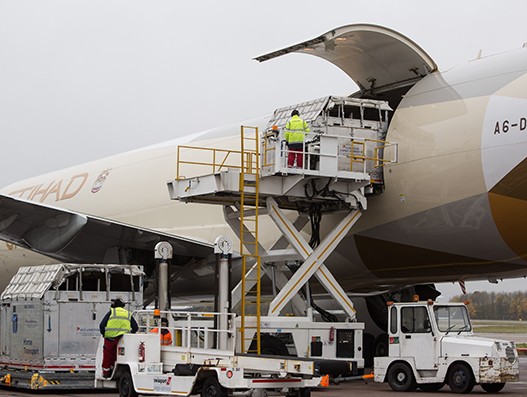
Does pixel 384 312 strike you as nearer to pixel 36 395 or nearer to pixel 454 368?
pixel 454 368

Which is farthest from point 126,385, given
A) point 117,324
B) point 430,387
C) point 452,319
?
point 452,319

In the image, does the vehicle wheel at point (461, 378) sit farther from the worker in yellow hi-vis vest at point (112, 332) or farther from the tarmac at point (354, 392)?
the worker in yellow hi-vis vest at point (112, 332)

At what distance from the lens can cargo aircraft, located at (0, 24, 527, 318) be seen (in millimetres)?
15391

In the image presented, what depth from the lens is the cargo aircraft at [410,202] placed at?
50.5 feet

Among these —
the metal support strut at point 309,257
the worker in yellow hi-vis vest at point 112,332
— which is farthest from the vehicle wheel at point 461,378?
the worker in yellow hi-vis vest at point 112,332

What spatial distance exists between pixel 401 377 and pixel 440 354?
99 cm

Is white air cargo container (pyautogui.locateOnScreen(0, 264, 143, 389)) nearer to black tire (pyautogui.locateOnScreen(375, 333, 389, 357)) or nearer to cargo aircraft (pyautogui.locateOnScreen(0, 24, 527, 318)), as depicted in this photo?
cargo aircraft (pyautogui.locateOnScreen(0, 24, 527, 318))

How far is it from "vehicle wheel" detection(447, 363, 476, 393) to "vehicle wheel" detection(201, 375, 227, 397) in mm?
5206

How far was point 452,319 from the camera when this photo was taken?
1681 centimetres

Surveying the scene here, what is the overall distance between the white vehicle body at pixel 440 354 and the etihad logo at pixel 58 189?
1165cm

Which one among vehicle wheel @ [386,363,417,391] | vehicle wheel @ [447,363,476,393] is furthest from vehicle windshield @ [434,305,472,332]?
vehicle wheel @ [386,363,417,391]

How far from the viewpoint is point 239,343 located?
15.8m

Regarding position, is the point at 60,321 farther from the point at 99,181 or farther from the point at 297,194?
the point at 99,181

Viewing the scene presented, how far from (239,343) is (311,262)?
1.91 meters
